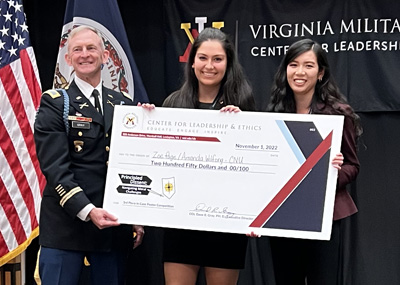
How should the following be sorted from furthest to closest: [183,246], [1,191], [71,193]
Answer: [1,191] < [183,246] < [71,193]

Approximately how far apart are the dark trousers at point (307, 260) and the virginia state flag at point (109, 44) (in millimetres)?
1515

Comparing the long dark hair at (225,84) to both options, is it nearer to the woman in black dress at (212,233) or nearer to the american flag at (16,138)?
the woman in black dress at (212,233)

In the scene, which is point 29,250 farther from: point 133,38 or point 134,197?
point 134,197

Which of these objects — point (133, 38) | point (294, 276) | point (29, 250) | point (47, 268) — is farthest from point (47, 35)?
point (294, 276)

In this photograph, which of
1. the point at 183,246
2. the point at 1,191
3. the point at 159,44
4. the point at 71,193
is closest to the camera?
the point at 71,193

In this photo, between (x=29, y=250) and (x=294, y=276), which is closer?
(x=294, y=276)

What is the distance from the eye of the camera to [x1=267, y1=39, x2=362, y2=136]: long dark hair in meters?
2.98

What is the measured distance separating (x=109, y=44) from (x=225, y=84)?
126 centimetres

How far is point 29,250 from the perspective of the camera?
15.4 ft

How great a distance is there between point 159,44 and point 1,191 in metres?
1.41

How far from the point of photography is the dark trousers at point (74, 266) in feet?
9.36

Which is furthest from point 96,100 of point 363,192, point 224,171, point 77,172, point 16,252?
point 363,192

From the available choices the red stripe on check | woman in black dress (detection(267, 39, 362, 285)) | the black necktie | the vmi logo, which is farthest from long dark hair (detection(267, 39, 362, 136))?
the vmi logo

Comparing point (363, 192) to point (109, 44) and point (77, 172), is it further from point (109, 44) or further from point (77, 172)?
point (77, 172)
